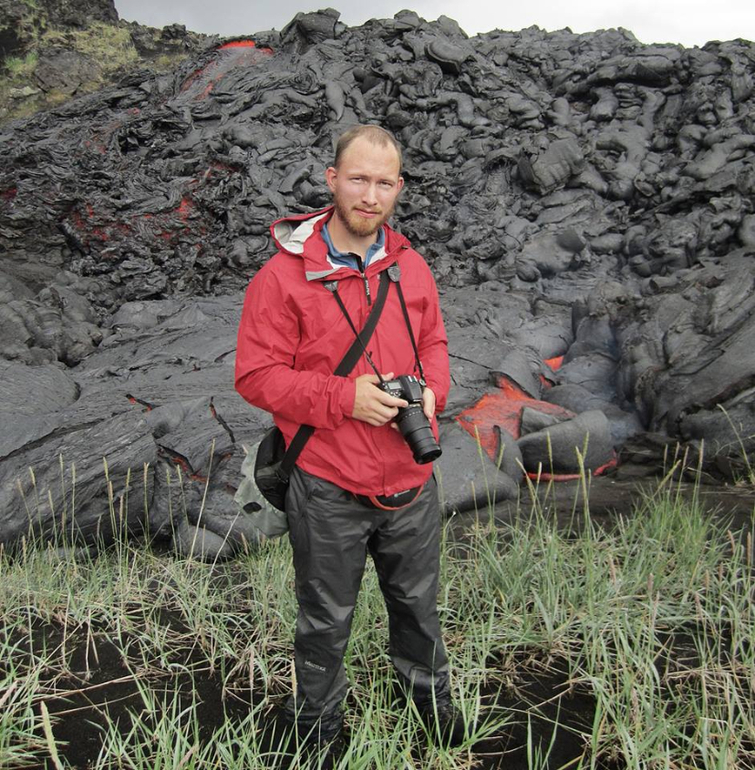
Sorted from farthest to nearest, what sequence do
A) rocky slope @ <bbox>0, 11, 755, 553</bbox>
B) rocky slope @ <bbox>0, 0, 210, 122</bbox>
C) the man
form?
rocky slope @ <bbox>0, 0, 210, 122</bbox> → rocky slope @ <bbox>0, 11, 755, 553</bbox> → the man

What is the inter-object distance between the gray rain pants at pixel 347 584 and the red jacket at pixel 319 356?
0.31ft

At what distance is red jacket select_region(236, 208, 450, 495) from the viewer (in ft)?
6.63

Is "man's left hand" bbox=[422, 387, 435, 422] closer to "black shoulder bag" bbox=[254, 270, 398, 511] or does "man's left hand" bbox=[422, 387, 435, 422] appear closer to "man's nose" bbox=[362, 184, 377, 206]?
"black shoulder bag" bbox=[254, 270, 398, 511]

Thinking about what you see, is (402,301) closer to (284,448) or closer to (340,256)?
(340,256)

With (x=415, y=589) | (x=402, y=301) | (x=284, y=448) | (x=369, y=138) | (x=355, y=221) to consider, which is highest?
(x=369, y=138)

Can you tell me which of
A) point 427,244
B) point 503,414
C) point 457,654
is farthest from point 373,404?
point 427,244

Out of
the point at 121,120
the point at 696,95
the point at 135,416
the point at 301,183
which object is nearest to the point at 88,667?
the point at 135,416

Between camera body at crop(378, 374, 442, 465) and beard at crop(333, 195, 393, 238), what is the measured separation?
0.47m

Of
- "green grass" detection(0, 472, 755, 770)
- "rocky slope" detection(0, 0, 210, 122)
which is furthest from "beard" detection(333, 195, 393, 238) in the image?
"rocky slope" detection(0, 0, 210, 122)

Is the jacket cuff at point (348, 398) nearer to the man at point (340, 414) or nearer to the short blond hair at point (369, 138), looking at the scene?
the man at point (340, 414)

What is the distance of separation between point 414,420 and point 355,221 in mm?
639

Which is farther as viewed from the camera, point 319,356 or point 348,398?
point 319,356

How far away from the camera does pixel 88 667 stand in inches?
111

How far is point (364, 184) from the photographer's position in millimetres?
2072
